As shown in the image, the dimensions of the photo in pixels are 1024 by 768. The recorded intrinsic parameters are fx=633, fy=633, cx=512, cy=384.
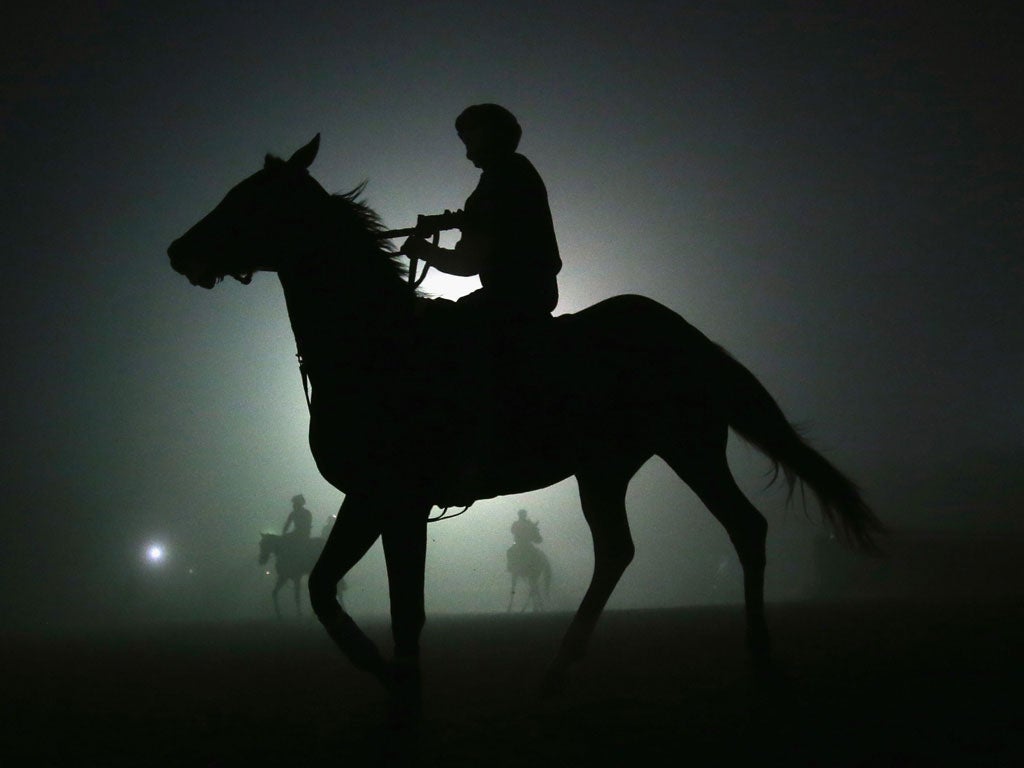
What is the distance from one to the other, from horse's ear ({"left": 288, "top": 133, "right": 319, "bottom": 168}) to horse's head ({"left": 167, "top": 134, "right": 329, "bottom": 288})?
16mm

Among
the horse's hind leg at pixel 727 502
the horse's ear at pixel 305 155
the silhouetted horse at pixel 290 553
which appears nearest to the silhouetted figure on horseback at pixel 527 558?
the silhouetted horse at pixel 290 553

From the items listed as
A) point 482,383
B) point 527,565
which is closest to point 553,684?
point 482,383

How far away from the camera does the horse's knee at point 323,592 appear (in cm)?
277

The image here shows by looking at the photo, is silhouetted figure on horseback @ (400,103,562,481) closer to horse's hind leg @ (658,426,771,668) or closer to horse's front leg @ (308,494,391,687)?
horse's front leg @ (308,494,391,687)

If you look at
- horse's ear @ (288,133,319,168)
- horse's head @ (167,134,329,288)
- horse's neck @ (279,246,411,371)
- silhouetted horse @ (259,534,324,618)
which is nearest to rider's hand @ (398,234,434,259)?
horse's neck @ (279,246,411,371)

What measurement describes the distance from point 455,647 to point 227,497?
126 ft

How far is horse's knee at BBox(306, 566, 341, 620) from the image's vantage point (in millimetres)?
2770

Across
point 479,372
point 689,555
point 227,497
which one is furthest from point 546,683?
point 689,555

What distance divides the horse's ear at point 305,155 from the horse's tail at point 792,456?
2.56m

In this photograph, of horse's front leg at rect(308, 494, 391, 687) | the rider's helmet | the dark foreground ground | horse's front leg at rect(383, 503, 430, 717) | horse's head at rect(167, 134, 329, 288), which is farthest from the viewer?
the rider's helmet

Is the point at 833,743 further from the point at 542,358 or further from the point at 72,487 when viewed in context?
the point at 72,487

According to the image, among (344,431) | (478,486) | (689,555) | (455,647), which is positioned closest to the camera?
(344,431)

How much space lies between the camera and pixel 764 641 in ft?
10.8

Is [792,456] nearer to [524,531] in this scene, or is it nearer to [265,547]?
[524,531]
